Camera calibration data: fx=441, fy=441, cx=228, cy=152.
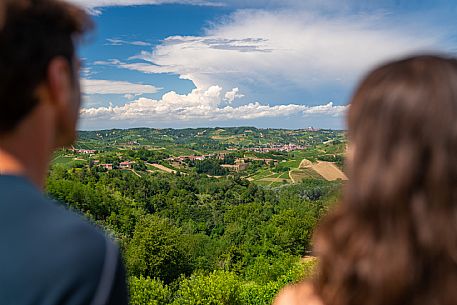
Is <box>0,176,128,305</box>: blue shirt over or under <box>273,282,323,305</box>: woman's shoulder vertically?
over

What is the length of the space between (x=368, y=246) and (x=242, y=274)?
104 ft

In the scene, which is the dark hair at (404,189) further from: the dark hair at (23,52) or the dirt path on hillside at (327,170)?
the dirt path on hillside at (327,170)

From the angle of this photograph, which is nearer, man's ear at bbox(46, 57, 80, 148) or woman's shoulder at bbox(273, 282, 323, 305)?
man's ear at bbox(46, 57, 80, 148)

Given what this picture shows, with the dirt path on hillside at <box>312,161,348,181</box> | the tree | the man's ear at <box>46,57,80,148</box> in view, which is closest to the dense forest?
the tree

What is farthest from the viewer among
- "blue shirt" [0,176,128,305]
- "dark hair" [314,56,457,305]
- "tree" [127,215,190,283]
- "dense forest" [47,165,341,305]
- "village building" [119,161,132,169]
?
"village building" [119,161,132,169]

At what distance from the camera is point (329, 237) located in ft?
4.26

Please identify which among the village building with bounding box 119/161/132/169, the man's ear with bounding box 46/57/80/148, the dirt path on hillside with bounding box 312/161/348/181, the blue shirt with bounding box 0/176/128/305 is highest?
the man's ear with bounding box 46/57/80/148

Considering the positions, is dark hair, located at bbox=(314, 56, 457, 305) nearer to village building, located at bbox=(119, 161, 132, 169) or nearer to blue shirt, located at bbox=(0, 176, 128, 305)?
blue shirt, located at bbox=(0, 176, 128, 305)

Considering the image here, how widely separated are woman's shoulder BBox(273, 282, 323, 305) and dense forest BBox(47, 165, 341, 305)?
13204mm

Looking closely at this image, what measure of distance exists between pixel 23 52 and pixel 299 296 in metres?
1.01

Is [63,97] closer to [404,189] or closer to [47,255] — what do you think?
[47,255]

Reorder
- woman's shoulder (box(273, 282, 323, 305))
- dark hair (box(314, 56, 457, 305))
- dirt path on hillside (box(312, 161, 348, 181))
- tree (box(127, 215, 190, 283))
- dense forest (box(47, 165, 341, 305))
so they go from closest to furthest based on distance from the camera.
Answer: dark hair (box(314, 56, 457, 305))
woman's shoulder (box(273, 282, 323, 305))
dense forest (box(47, 165, 341, 305))
tree (box(127, 215, 190, 283))
dirt path on hillside (box(312, 161, 348, 181))

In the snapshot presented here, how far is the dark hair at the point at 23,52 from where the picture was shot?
3.22 feet

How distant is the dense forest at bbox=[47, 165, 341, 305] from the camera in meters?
19.5
